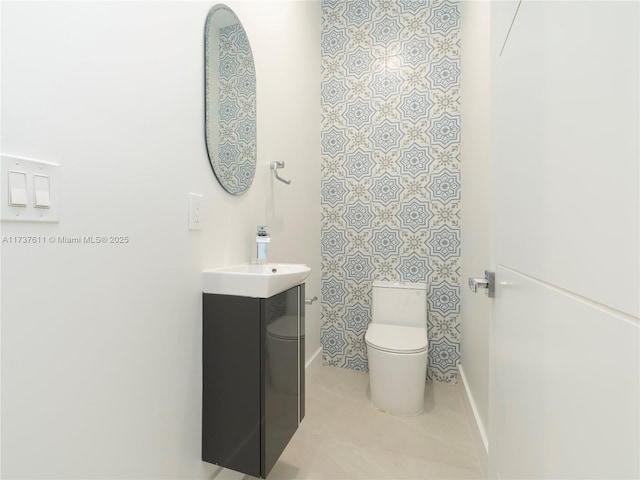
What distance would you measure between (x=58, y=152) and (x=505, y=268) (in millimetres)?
1063

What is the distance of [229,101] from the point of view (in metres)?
1.29

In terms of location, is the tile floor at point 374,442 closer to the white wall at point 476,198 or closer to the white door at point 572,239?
the white wall at point 476,198

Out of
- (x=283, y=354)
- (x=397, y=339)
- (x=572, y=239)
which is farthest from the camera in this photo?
(x=397, y=339)

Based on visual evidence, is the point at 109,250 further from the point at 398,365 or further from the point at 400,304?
the point at 400,304

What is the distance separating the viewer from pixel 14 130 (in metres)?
0.60

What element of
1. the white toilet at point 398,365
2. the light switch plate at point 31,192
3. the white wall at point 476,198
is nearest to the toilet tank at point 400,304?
the white toilet at point 398,365

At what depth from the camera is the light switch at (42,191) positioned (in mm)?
630

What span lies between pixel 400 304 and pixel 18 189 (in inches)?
78.8

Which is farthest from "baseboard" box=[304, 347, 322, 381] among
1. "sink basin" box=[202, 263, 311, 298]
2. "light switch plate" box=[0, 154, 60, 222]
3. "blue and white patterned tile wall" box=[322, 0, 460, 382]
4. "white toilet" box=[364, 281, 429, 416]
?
"light switch plate" box=[0, 154, 60, 222]

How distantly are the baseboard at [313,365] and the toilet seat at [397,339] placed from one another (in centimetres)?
52

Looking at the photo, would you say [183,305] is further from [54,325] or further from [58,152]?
[58,152]

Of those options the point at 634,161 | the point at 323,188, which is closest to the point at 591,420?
the point at 634,161

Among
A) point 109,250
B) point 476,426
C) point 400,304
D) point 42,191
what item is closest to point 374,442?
point 476,426

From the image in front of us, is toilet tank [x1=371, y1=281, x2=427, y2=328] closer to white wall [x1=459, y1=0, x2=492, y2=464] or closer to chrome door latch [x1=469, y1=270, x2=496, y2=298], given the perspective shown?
white wall [x1=459, y1=0, x2=492, y2=464]
